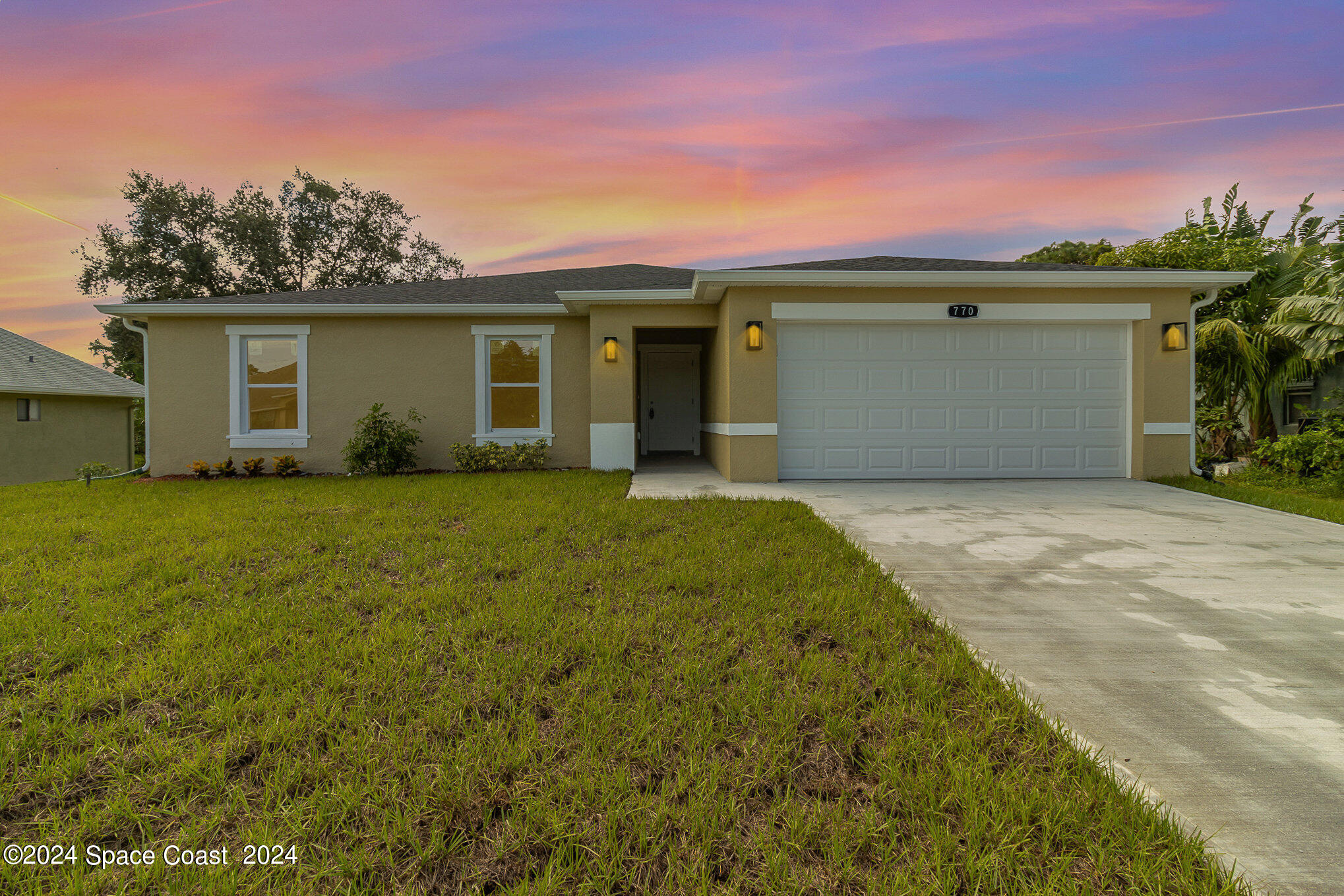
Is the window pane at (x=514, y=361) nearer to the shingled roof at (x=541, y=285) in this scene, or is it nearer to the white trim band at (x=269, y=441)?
the shingled roof at (x=541, y=285)

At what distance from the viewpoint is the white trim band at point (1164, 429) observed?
27.3ft

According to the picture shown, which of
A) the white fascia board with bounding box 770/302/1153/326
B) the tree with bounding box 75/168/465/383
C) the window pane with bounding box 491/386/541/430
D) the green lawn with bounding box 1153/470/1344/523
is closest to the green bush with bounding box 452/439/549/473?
the window pane with bounding box 491/386/541/430

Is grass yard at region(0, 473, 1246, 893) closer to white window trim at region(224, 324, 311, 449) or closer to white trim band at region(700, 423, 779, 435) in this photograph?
white trim band at region(700, 423, 779, 435)

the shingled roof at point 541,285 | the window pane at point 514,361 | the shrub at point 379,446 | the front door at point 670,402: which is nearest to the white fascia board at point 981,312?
the shingled roof at point 541,285

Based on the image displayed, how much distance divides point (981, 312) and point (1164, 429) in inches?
128

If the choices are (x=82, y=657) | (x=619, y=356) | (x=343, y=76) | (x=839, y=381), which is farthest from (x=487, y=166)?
(x=82, y=657)

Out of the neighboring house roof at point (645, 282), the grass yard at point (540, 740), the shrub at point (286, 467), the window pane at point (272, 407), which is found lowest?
the grass yard at point (540, 740)

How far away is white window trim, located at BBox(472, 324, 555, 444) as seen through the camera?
9844 mm

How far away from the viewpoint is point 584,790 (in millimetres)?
1761

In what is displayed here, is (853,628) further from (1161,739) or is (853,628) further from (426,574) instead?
(426,574)

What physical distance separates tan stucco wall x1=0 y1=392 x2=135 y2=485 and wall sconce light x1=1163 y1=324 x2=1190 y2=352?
23662mm

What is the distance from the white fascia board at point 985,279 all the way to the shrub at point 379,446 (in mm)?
5545

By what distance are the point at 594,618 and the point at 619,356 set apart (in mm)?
6644

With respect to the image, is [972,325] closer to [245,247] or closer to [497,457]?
[497,457]
